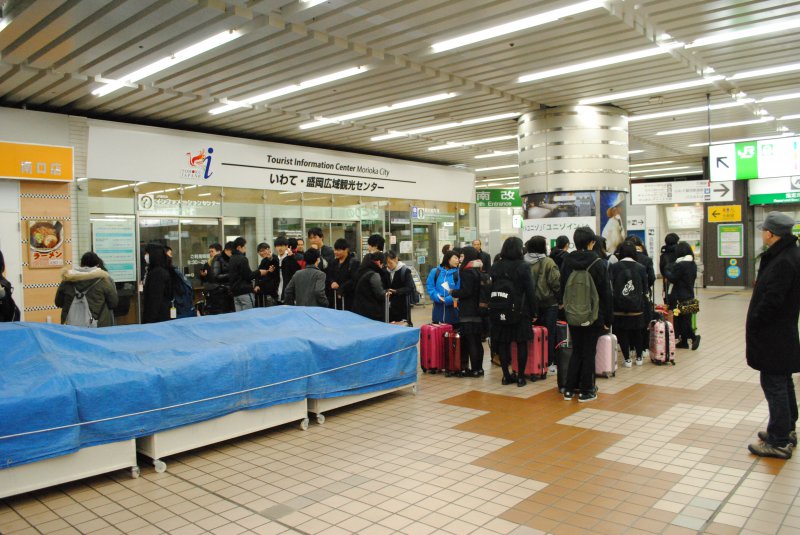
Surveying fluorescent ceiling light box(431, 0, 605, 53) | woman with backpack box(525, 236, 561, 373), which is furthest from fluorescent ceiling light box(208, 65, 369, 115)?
woman with backpack box(525, 236, 561, 373)

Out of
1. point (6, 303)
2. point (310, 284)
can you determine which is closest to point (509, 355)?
point (310, 284)

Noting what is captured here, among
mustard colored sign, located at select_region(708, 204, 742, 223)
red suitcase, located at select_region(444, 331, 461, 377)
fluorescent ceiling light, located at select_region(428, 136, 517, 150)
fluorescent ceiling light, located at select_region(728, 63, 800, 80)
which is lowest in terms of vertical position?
red suitcase, located at select_region(444, 331, 461, 377)

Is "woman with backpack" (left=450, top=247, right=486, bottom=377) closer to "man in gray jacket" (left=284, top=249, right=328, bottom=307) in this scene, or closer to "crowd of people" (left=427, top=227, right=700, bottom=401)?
"crowd of people" (left=427, top=227, right=700, bottom=401)

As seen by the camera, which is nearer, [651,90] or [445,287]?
[445,287]

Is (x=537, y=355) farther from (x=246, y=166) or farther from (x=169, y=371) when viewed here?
(x=246, y=166)

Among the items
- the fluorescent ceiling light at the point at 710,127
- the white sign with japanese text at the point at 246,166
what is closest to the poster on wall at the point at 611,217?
the fluorescent ceiling light at the point at 710,127

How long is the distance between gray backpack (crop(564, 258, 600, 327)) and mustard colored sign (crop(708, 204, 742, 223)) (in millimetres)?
15801

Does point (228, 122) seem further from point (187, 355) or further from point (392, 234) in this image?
point (187, 355)

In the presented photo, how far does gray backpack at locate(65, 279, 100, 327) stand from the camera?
6.82 metres

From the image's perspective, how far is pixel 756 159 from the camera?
1107 cm

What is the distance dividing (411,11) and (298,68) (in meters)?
2.49

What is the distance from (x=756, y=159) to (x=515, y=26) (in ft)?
21.4

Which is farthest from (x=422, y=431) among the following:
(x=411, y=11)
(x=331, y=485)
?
(x=411, y=11)

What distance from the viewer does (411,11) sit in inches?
263
